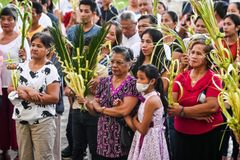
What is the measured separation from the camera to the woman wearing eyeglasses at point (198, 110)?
18.2 feet

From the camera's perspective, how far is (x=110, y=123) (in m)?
5.68

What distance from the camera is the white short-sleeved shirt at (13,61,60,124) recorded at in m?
5.96

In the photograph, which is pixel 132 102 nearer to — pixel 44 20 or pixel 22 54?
pixel 22 54

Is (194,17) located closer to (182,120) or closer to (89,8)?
(89,8)

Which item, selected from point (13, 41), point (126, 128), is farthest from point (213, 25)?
point (13, 41)

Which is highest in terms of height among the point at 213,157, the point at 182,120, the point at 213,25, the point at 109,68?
the point at 213,25

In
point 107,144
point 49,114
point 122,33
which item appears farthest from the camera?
point 122,33

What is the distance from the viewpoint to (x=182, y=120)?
574cm

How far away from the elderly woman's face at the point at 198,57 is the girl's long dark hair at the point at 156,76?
387mm

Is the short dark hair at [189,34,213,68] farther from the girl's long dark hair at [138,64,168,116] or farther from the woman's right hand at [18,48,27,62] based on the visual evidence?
the woman's right hand at [18,48,27,62]

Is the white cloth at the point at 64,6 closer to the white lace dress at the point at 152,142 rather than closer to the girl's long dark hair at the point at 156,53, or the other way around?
the girl's long dark hair at the point at 156,53

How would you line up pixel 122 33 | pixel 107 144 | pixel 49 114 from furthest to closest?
pixel 122 33, pixel 49 114, pixel 107 144

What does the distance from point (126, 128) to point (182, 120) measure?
0.57 metres

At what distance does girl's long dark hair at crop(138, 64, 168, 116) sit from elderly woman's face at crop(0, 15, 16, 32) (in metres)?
2.40
